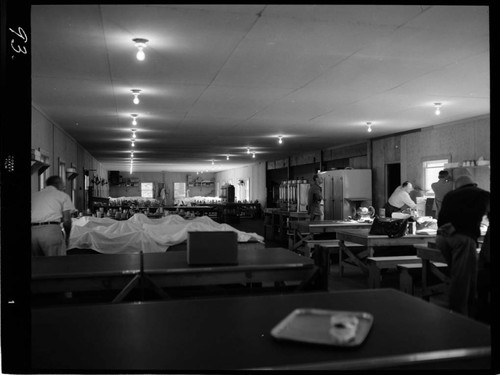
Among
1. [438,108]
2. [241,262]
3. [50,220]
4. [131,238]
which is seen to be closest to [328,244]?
[438,108]

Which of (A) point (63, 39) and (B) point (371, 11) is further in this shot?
(A) point (63, 39)

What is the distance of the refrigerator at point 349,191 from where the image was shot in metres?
9.14

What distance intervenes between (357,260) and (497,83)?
3.63 m

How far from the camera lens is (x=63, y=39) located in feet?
10.4

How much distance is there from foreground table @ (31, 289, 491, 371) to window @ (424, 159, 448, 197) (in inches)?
231

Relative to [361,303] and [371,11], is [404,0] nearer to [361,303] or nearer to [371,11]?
[371,11]

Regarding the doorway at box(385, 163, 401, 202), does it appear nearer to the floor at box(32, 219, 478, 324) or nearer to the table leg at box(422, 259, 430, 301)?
the floor at box(32, 219, 478, 324)

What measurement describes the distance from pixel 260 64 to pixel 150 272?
209 centimetres

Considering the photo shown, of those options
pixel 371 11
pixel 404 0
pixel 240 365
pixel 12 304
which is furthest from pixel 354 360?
pixel 371 11

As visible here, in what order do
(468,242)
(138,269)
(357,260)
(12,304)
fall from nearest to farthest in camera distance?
1. (12,304)
2. (138,269)
3. (468,242)
4. (357,260)

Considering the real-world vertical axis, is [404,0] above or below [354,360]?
above

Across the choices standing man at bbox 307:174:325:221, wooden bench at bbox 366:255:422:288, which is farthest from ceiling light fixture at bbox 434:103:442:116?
standing man at bbox 307:174:325:221

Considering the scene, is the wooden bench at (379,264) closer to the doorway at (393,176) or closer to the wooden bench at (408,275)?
the wooden bench at (408,275)

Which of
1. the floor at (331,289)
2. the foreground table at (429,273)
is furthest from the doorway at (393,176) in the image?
the foreground table at (429,273)
